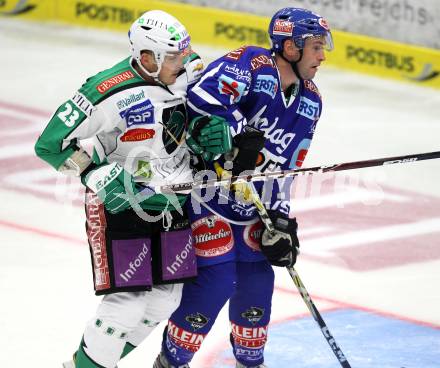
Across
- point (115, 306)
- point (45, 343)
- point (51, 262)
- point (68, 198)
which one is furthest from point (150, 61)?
point (68, 198)

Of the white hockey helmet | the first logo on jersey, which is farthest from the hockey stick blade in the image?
the white hockey helmet

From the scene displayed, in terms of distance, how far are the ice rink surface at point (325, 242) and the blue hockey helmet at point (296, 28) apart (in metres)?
1.57

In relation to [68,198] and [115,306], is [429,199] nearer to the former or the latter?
[68,198]

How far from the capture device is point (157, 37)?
16.3ft

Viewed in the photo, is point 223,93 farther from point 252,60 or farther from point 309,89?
point 309,89

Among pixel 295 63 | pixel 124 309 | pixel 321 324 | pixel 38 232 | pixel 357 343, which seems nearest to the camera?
pixel 124 309

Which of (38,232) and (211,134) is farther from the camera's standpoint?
(38,232)

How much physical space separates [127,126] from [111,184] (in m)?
0.24

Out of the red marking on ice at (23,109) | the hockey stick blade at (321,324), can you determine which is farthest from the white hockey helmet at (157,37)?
the red marking on ice at (23,109)

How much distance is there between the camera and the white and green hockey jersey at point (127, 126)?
494 cm

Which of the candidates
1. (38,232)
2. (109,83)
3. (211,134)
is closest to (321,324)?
(211,134)

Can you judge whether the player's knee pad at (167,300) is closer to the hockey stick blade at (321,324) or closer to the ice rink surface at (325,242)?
the hockey stick blade at (321,324)

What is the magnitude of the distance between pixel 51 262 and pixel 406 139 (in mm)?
3254

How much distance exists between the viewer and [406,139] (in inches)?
367
